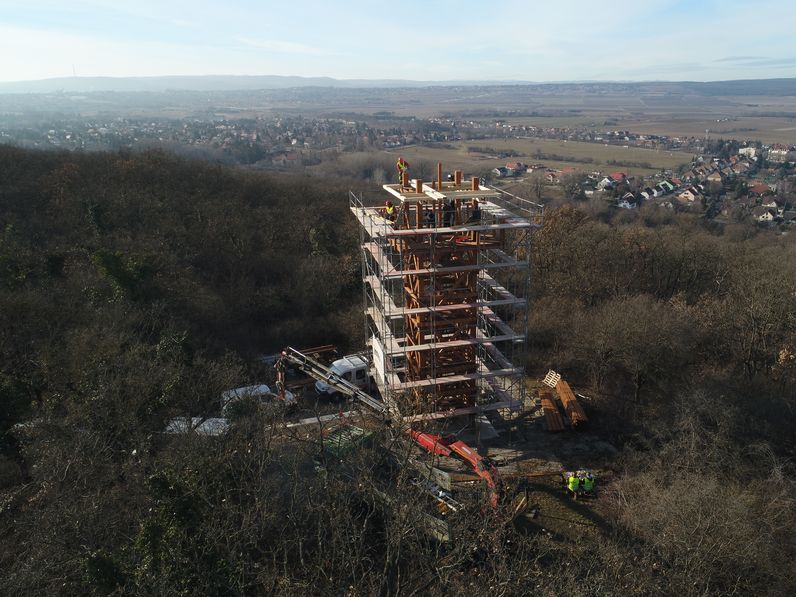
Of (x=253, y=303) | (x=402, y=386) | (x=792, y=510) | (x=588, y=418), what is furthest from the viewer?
(x=253, y=303)

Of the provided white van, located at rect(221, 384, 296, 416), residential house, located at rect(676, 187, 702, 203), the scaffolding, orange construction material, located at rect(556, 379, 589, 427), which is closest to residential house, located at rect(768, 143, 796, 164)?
residential house, located at rect(676, 187, 702, 203)

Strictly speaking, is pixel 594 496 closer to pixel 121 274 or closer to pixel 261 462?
pixel 261 462

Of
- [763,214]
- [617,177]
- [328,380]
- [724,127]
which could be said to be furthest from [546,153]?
[328,380]

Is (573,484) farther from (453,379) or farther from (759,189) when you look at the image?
(759,189)

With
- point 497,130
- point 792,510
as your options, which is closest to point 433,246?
point 792,510

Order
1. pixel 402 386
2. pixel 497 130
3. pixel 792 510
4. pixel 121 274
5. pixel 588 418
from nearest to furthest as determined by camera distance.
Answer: pixel 792 510, pixel 402 386, pixel 588 418, pixel 121 274, pixel 497 130

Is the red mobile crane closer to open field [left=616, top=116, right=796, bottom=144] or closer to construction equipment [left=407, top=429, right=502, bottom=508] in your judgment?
construction equipment [left=407, top=429, right=502, bottom=508]
